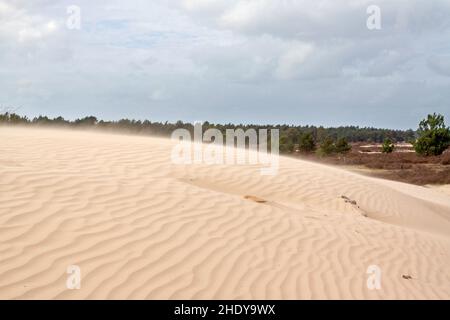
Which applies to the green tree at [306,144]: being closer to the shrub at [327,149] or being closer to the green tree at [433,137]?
the shrub at [327,149]

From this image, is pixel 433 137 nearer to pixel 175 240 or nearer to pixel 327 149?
pixel 327 149

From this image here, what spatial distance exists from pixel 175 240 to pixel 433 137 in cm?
3656

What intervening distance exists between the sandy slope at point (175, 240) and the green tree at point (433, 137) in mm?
30789

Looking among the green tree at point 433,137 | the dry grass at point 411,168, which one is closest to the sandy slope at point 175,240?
the dry grass at point 411,168

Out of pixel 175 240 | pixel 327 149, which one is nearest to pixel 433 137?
pixel 327 149

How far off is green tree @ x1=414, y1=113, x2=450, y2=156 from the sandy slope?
101 ft

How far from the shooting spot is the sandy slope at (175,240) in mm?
4074

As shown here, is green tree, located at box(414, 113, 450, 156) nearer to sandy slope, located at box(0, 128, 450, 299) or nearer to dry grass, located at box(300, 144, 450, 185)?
dry grass, located at box(300, 144, 450, 185)

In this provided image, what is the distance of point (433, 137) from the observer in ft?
121

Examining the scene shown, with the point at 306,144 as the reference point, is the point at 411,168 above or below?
below

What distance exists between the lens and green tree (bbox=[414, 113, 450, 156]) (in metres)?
36.7

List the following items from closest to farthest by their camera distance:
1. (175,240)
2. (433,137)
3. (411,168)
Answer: (175,240) < (411,168) < (433,137)
